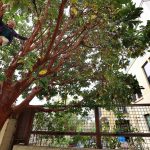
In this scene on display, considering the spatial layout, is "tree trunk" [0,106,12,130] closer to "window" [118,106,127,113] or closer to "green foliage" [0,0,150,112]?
"green foliage" [0,0,150,112]

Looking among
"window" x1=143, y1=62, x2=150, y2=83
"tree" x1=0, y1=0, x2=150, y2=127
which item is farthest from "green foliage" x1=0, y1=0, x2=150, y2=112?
"window" x1=143, y1=62, x2=150, y2=83

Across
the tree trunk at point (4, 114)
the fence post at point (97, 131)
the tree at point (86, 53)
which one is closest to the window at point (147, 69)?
the tree at point (86, 53)

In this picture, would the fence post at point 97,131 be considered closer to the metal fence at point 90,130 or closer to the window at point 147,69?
the metal fence at point 90,130

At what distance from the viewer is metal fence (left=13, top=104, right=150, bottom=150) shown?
5121 mm

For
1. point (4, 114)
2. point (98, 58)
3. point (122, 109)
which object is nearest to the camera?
point (4, 114)

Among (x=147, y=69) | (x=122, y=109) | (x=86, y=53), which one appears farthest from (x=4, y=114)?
(x=147, y=69)

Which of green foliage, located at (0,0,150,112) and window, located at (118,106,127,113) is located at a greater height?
green foliage, located at (0,0,150,112)

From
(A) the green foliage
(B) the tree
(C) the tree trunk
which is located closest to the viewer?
(C) the tree trunk

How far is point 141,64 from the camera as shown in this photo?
15.4 m

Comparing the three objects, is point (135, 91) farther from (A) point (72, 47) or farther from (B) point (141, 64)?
(B) point (141, 64)

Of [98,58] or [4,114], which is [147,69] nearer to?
[98,58]

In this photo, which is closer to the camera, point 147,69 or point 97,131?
point 97,131

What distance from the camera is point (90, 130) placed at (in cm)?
536

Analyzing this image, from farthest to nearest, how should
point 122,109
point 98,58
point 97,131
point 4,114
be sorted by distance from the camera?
point 98,58 < point 122,109 < point 4,114 < point 97,131
